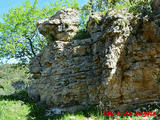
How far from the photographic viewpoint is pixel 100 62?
8531mm

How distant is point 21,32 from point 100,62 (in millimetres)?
13138

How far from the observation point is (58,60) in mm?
10273

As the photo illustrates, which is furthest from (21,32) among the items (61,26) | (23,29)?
(61,26)

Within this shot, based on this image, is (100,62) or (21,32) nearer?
(100,62)

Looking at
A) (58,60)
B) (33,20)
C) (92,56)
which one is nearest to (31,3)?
(33,20)

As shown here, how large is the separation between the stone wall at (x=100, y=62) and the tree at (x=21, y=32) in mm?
7038

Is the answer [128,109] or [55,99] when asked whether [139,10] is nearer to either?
[128,109]

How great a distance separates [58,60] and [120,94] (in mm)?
4939

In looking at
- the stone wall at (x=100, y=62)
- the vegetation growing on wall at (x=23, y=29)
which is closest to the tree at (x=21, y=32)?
the vegetation growing on wall at (x=23, y=29)

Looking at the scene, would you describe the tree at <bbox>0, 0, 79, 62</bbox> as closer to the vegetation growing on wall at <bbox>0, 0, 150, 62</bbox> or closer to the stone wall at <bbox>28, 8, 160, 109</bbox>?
the vegetation growing on wall at <bbox>0, 0, 150, 62</bbox>

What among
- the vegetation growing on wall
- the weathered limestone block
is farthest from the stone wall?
the vegetation growing on wall

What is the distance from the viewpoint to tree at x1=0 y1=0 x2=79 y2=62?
1772cm

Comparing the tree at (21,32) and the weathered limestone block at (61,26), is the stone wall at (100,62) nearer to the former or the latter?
the weathered limestone block at (61,26)

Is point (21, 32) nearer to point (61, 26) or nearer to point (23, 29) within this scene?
point (23, 29)
